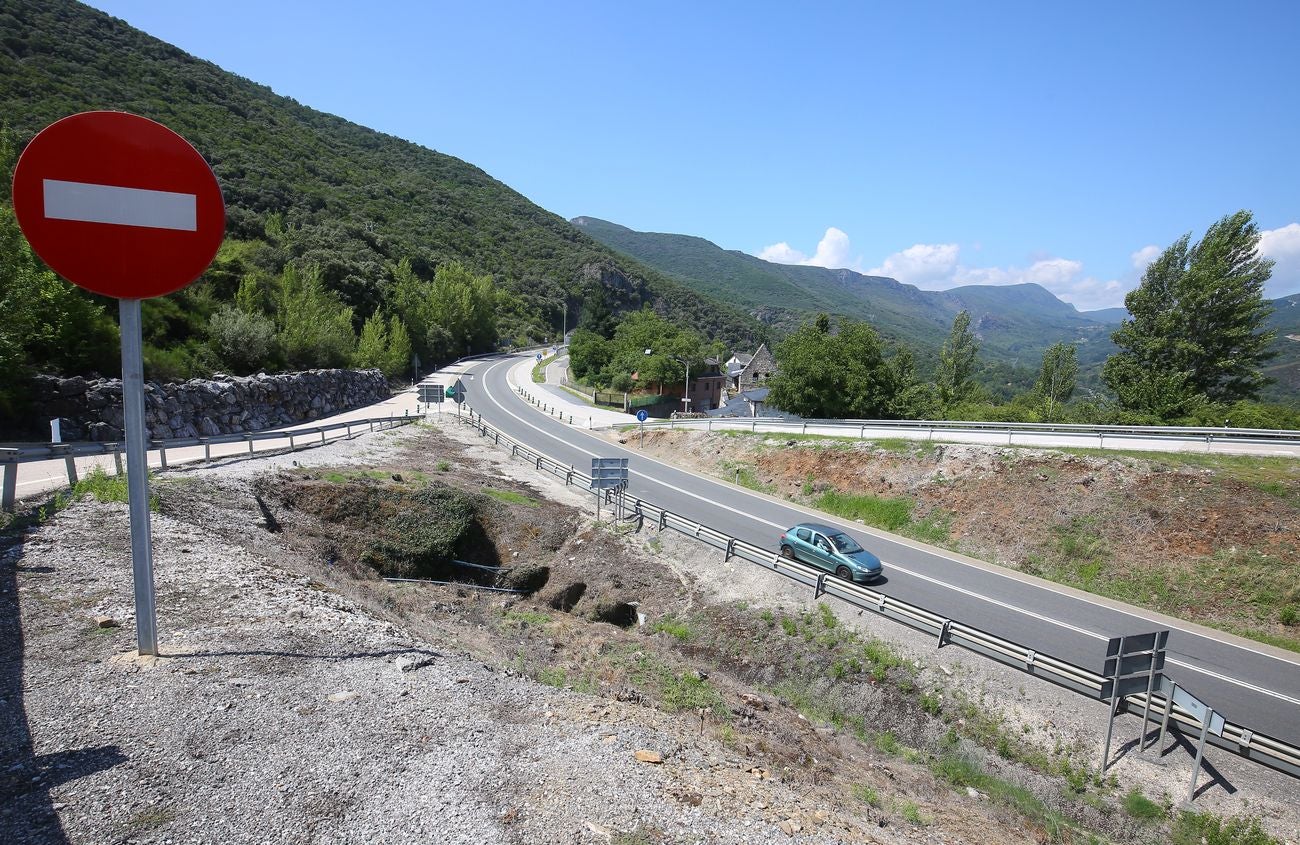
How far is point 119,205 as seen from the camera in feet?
16.5

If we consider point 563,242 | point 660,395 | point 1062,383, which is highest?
point 563,242

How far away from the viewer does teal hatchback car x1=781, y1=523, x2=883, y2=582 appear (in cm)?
1641

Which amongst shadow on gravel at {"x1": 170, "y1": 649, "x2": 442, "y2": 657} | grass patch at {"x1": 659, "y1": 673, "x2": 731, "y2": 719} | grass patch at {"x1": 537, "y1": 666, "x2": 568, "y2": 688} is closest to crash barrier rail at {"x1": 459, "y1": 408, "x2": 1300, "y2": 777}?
grass patch at {"x1": 659, "y1": 673, "x2": 731, "y2": 719}

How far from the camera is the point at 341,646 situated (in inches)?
288

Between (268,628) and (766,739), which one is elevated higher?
(268,628)

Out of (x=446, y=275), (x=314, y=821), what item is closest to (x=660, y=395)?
(x=446, y=275)

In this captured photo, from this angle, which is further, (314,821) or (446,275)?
(446,275)

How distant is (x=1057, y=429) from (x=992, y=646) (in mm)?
17749

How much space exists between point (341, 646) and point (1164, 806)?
1215 centimetres

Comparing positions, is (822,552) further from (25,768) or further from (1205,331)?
(1205,331)

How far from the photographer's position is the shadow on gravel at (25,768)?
12.4 feet

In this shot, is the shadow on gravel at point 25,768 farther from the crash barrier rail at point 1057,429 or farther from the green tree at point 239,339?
the green tree at point 239,339

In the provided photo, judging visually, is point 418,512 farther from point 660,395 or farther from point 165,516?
point 660,395

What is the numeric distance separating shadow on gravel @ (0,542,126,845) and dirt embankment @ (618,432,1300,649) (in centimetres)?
2172
